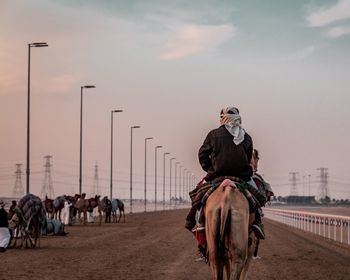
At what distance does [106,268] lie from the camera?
19781 millimetres

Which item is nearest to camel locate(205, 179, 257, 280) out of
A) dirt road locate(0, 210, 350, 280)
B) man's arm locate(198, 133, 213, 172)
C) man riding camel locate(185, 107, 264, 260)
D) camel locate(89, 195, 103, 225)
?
man riding camel locate(185, 107, 264, 260)

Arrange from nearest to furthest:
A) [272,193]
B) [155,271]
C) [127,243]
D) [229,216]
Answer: [229,216] < [272,193] < [155,271] < [127,243]

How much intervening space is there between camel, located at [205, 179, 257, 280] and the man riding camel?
1.47 ft

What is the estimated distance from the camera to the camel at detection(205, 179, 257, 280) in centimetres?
960

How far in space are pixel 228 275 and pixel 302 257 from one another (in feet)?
47.1

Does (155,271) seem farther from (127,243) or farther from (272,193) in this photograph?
(127,243)

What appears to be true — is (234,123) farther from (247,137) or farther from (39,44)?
(39,44)

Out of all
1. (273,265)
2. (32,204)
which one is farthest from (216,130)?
(32,204)

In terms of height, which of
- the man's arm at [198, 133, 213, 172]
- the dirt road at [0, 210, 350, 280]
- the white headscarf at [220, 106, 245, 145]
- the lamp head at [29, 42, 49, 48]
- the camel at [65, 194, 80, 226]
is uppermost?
the lamp head at [29, 42, 49, 48]

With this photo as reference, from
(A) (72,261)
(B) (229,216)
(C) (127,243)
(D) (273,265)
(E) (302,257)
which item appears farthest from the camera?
(C) (127,243)

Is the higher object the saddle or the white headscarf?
the white headscarf

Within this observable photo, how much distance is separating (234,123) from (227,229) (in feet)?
5.28

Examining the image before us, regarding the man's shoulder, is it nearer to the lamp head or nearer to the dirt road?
the dirt road

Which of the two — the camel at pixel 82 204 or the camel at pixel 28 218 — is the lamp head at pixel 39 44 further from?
the camel at pixel 28 218
